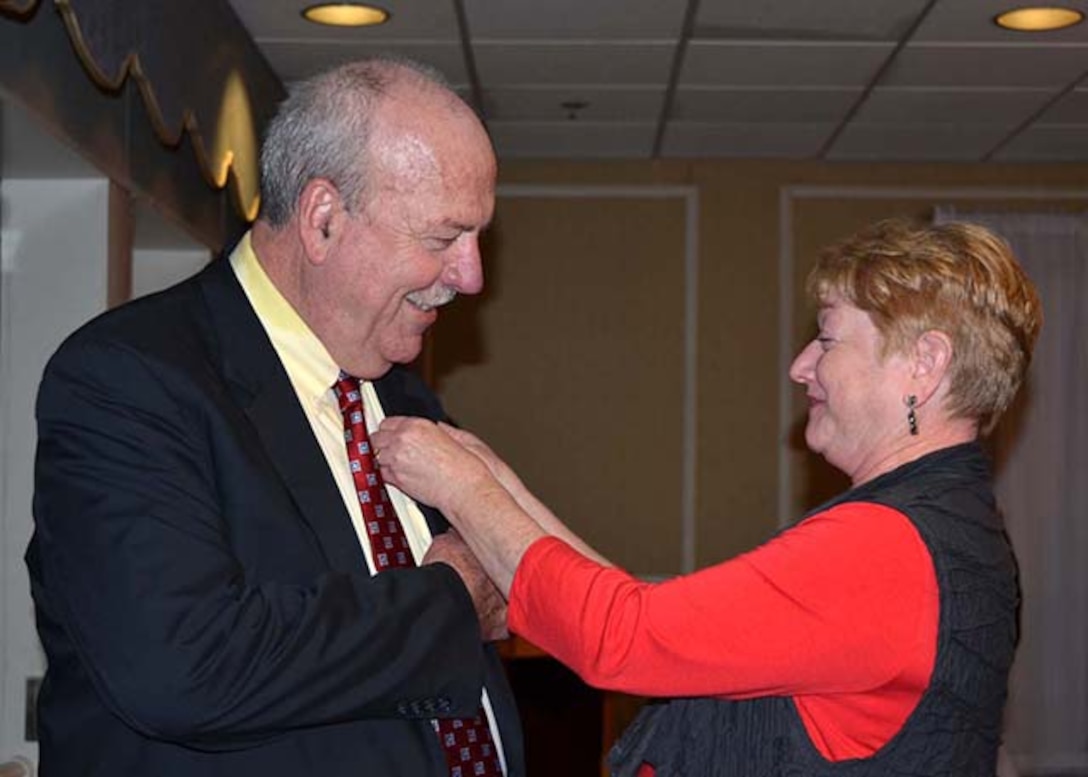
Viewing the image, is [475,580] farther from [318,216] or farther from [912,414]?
[912,414]

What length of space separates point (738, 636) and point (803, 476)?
6.39 metres

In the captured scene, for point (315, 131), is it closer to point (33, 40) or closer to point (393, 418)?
point (393, 418)

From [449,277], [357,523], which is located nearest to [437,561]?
[357,523]

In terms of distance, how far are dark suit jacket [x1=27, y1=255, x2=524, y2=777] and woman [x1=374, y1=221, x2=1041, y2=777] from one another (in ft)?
0.64

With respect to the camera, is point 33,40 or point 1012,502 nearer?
point 33,40

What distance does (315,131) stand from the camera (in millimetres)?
1810

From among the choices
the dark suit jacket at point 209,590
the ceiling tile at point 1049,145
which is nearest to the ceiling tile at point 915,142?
the ceiling tile at point 1049,145

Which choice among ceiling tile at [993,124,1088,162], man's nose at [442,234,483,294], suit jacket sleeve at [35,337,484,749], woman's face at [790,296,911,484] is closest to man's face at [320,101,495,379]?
man's nose at [442,234,483,294]

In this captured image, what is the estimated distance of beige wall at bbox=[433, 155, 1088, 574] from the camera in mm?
8148

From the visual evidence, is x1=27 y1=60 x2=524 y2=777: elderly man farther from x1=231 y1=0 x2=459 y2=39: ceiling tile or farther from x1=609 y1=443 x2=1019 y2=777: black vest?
x1=231 y1=0 x2=459 y2=39: ceiling tile

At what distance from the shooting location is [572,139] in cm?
762

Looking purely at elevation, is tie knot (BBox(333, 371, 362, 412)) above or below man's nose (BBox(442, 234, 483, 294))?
below

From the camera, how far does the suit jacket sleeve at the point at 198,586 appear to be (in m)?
1.51

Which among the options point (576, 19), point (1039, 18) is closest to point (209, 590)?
point (576, 19)
